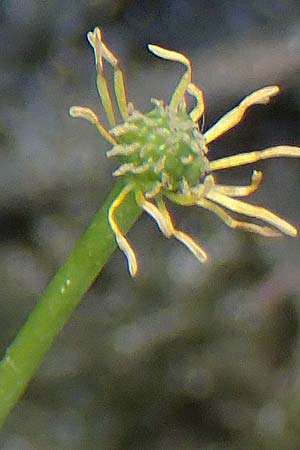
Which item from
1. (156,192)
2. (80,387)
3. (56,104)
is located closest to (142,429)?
(80,387)

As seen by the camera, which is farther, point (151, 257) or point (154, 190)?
point (151, 257)

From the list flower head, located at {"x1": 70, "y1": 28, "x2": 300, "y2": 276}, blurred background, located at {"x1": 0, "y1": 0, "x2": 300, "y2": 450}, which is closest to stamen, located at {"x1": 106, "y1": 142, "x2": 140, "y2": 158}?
flower head, located at {"x1": 70, "y1": 28, "x2": 300, "y2": 276}

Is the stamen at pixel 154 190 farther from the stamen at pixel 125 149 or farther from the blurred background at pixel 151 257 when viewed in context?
the blurred background at pixel 151 257

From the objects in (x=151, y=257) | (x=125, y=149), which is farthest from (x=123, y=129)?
(x=151, y=257)

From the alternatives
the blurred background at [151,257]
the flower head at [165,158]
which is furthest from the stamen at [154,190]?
the blurred background at [151,257]

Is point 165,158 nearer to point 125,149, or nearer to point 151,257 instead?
point 125,149

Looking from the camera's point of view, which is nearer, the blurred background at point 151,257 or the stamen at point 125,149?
the stamen at point 125,149
